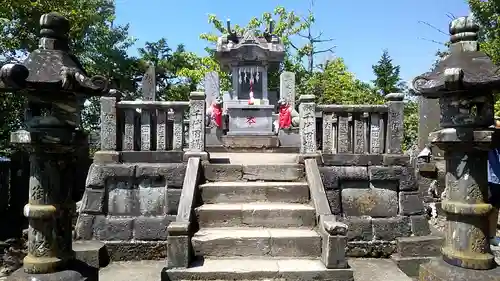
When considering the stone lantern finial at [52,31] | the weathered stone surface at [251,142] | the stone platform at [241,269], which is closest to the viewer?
the stone lantern finial at [52,31]

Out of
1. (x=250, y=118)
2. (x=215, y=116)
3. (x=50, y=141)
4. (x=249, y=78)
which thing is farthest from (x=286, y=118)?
(x=50, y=141)

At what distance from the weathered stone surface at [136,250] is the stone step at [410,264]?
378 centimetres

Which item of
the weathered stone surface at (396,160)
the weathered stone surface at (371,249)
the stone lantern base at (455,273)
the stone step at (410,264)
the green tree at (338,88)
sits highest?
the green tree at (338,88)

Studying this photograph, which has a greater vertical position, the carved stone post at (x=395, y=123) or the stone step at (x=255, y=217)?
the carved stone post at (x=395, y=123)

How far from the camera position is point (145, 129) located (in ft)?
21.8

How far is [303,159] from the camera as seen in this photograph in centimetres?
668

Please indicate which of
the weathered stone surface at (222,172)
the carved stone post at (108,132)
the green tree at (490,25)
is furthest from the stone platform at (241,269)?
the green tree at (490,25)

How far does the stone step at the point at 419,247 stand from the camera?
20.0ft

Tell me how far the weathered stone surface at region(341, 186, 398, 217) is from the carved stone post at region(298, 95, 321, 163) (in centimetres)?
87

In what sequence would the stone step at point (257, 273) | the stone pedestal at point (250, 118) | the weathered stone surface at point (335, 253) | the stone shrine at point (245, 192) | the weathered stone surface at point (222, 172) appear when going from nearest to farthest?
the stone shrine at point (245, 192), the stone step at point (257, 273), the weathered stone surface at point (335, 253), the weathered stone surface at point (222, 172), the stone pedestal at point (250, 118)

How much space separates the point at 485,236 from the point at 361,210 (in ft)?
8.87

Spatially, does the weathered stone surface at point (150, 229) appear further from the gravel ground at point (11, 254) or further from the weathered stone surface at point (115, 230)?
the gravel ground at point (11, 254)

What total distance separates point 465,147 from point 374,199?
2.85 m

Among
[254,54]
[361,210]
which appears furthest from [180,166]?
[254,54]
